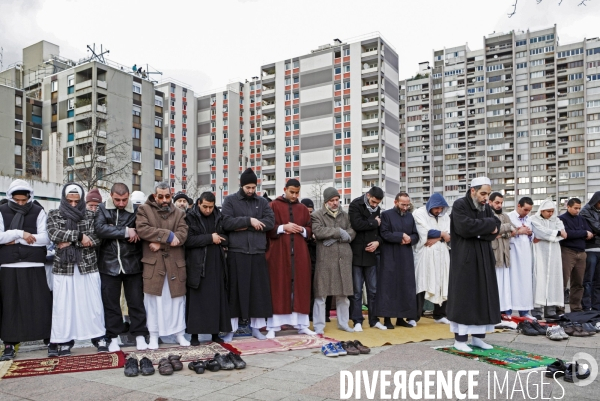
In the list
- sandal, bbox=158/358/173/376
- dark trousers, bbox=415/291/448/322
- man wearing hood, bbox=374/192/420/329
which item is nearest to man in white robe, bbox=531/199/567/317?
dark trousers, bbox=415/291/448/322

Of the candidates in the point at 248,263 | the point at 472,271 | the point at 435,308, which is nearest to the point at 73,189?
the point at 248,263

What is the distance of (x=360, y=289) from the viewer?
8258 millimetres

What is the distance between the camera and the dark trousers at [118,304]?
6.79 metres

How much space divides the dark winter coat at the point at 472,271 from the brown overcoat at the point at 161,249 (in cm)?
362

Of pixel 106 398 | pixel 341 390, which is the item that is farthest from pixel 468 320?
pixel 106 398

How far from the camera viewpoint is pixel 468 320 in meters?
6.25

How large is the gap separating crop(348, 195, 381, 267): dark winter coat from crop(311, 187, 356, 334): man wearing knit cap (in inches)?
6.2

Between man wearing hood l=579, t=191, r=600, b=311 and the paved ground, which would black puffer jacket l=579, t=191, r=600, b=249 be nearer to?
man wearing hood l=579, t=191, r=600, b=311

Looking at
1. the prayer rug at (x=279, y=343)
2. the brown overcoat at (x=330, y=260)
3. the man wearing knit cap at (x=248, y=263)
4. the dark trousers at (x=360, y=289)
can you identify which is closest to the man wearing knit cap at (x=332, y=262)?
the brown overcoat at (x=330, y=260)

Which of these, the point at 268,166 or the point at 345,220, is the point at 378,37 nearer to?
the point at 268,166

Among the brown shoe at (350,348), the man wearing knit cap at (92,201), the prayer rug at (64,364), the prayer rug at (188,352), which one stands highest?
the man wearing knit cap at (92,201)

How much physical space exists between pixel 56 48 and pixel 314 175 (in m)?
37.3

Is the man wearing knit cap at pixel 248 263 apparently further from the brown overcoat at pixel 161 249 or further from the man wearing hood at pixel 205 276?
the brown overcoat at pixel 161 249

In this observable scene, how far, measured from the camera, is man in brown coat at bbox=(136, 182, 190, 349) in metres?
6.83
